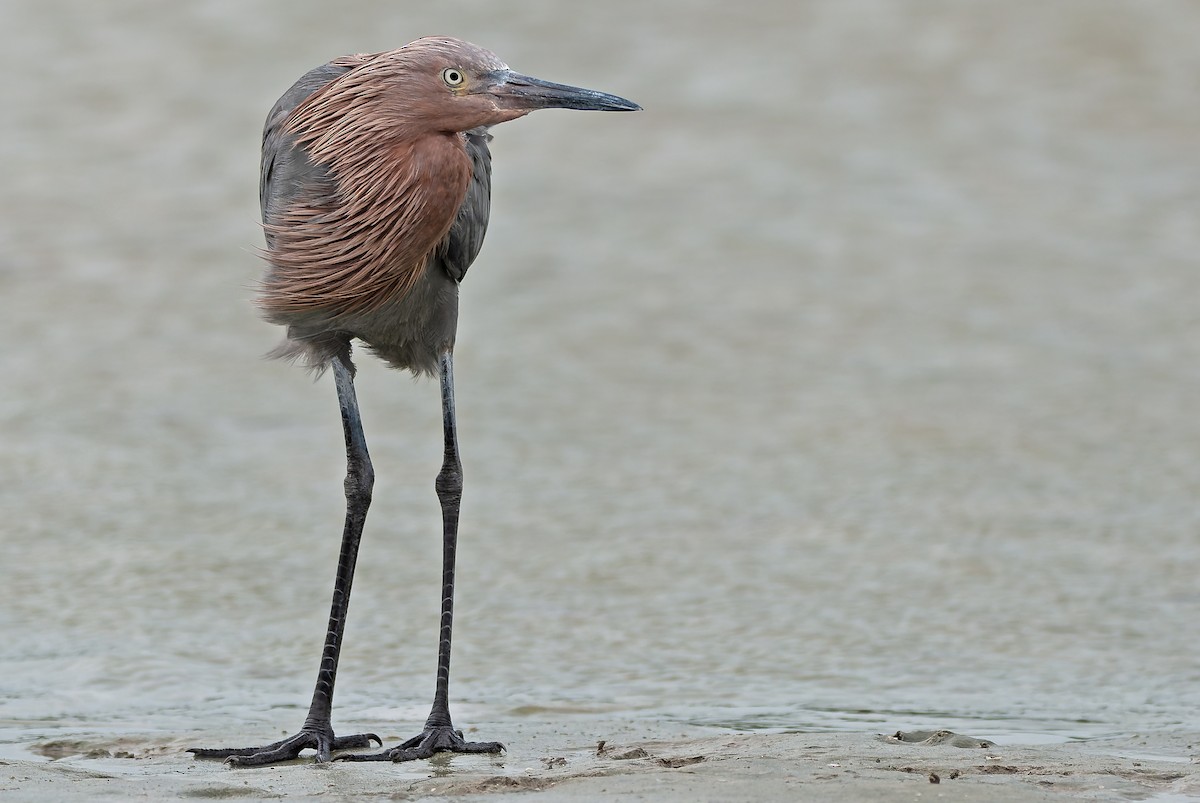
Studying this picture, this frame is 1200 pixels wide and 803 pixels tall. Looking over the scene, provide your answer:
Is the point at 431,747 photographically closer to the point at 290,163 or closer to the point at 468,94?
the point at 290,163

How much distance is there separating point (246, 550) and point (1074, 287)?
5.45 metres

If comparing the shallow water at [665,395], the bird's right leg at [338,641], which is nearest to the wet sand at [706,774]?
the bird's right leg at [338,641]

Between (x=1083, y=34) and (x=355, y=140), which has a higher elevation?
(x=1083, y=34)

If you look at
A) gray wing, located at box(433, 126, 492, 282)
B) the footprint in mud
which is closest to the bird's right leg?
gray wing, located at box(433, 126, 492, 282)

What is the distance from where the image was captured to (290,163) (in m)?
A: 4.77

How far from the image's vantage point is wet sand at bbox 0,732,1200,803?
12.6 ft

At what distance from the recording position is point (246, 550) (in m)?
6.89

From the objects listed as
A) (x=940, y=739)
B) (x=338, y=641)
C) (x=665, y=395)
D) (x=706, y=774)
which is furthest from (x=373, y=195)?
(x=665, y=395)

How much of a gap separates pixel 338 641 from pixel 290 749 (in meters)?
0.40

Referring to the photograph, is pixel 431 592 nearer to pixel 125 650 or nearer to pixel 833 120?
pixel 125 650

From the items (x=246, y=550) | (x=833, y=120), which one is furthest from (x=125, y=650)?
(x=833, y=120)

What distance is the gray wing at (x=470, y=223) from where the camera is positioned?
508 cm

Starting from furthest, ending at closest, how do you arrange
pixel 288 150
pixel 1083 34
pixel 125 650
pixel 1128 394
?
1. pixel 1083 34
2. pixel 1128 394
3. pixel 125 650
4. pixel 288 150

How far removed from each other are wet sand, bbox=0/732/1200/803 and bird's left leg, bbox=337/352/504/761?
78 mm
